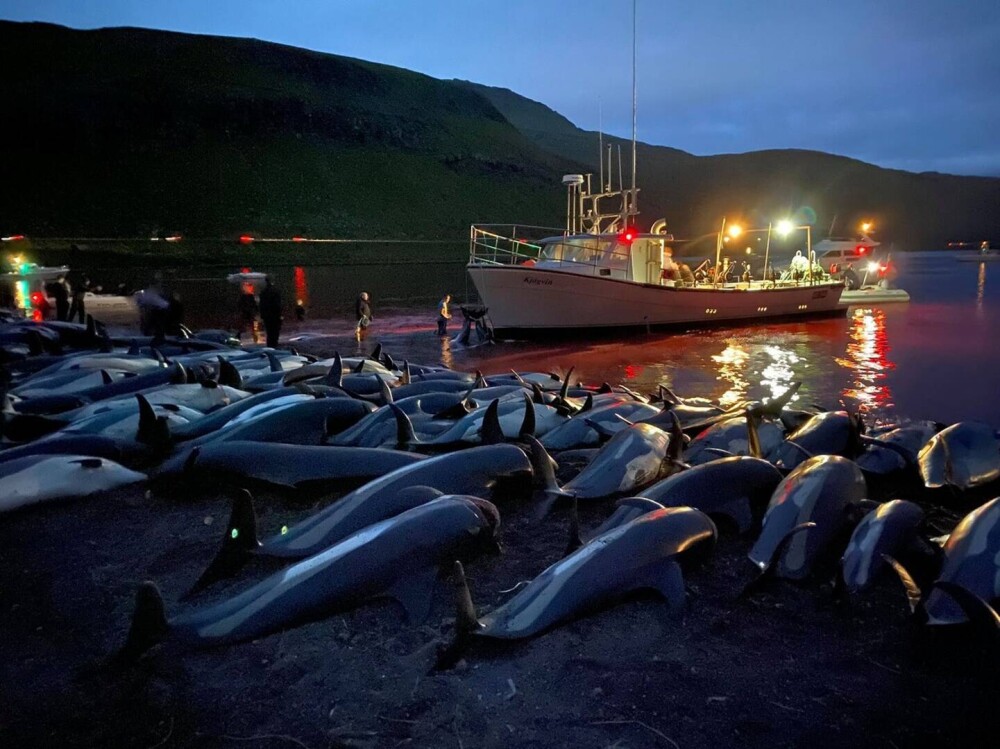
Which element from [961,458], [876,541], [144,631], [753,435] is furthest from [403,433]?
[961,458]

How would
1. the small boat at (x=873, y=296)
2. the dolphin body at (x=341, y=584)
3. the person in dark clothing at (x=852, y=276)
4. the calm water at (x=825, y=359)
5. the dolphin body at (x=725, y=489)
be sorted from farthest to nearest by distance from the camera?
the person in dark clothing at (x=852, y=276), the small boat at (x=873, y=296), the calm water at (x=825, y=359), the dolphin body at (x=725, y=489), the dolphin body at (x=341, y=584)

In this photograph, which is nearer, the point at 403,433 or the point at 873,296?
the point at 403,433

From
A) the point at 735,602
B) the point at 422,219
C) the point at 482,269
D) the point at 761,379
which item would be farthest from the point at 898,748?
the point at 422,219

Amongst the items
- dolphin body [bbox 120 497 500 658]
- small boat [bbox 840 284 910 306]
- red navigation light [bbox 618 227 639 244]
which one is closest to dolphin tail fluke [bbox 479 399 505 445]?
dolphin body [bbox 120 497 500 658]

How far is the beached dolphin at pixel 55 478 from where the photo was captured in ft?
18.5

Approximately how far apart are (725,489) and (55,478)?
5624mm

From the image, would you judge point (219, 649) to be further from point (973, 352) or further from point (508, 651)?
point (973, 352)

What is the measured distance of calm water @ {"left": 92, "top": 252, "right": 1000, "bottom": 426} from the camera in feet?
44.1

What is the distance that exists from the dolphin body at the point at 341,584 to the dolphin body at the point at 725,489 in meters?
1.52

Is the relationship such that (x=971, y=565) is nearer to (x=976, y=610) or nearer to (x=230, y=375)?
(x=976, y=610)

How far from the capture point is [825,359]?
59.4 feet

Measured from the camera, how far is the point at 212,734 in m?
3.11

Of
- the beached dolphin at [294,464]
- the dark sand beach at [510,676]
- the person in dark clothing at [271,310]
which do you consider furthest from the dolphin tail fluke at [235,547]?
the person in dark clothing at [271,310]

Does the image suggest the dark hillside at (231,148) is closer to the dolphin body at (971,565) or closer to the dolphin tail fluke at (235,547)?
the dolphin tail fluke at (235,547)
